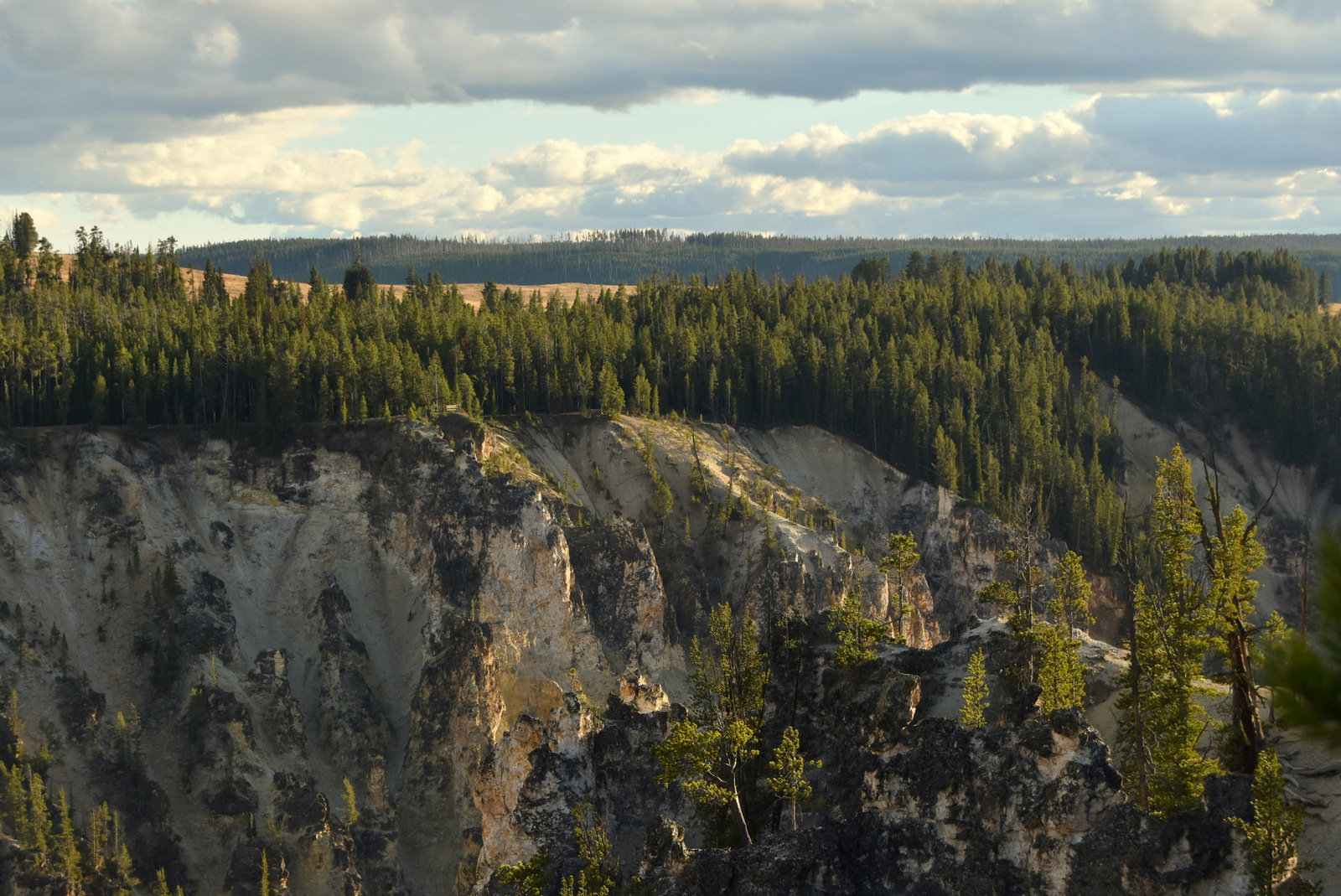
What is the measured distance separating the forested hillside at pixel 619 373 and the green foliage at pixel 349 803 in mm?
38943

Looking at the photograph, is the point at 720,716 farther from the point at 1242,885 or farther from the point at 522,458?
the point at 522,458

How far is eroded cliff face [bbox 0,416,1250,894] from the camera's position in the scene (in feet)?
338

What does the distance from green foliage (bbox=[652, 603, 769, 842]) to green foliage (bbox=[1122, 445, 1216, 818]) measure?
17209 mm

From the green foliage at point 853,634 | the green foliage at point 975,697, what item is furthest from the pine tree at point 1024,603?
the green foliage at point 853,634

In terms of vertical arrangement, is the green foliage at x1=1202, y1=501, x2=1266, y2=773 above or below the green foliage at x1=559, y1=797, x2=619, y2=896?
above

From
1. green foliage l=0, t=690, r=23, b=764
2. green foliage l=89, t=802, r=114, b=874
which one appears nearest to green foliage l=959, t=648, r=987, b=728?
green foliage l=89, t=802, r=114, b=874

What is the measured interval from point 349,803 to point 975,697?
61.7 m

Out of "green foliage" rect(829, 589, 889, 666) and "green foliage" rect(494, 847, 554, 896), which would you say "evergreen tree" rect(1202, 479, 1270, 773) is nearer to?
"green foliage" rect(829, 589, 889, 666)

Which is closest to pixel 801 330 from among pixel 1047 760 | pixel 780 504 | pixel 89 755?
pixel 780 504

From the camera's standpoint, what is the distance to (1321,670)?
12.7 metres

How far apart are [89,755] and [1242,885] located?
86.4 meters

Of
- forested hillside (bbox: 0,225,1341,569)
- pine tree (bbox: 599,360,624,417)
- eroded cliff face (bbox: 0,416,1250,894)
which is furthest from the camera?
pine tree (bbox: 599,360,624,417)

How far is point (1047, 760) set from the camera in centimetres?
5319

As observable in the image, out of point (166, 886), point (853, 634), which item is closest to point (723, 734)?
point (853, 634)
